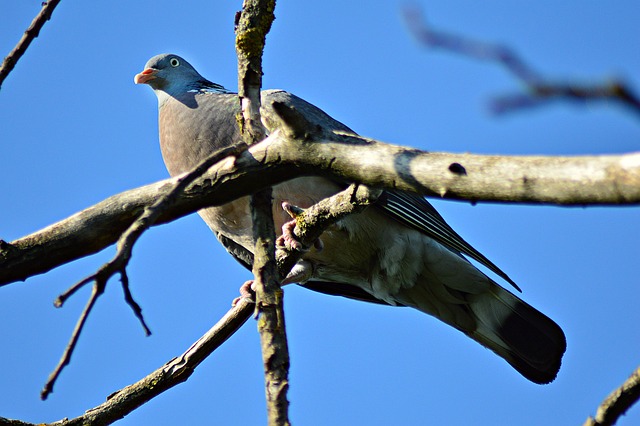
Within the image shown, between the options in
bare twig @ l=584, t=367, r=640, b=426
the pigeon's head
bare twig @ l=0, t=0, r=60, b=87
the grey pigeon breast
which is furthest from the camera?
the pigeon's head

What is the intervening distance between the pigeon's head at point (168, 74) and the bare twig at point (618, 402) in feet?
12.9

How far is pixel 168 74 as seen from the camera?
5.64 m

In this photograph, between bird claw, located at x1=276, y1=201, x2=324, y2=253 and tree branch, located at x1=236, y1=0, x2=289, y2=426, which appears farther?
bird claw, located at x1=276, y1=201, x2=324, y2=253

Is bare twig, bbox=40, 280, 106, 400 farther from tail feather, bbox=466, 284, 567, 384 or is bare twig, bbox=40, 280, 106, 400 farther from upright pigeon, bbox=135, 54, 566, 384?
tail feather, bbox=466, 284, 567, 384

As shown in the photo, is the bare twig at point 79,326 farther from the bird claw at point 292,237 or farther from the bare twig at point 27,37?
the bird claw at point 292,237

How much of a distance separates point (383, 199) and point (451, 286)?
2.33ft

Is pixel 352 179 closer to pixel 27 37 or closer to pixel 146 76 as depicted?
pixel 27 37

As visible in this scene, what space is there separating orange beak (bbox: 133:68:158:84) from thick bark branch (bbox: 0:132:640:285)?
3354 millimetres

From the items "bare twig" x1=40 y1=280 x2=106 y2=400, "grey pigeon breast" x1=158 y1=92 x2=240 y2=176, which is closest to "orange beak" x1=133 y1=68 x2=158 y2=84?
"grey pigeon breast" x1=158 y1=92 x2=240 y2=176

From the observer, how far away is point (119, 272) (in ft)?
6.05

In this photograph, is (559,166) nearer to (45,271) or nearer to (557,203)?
(557,203)

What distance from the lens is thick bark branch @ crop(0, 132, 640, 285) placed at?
158 centimetres

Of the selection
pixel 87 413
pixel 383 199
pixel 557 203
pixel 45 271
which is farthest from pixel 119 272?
pixel 383 199

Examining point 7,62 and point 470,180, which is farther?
point 7,62
